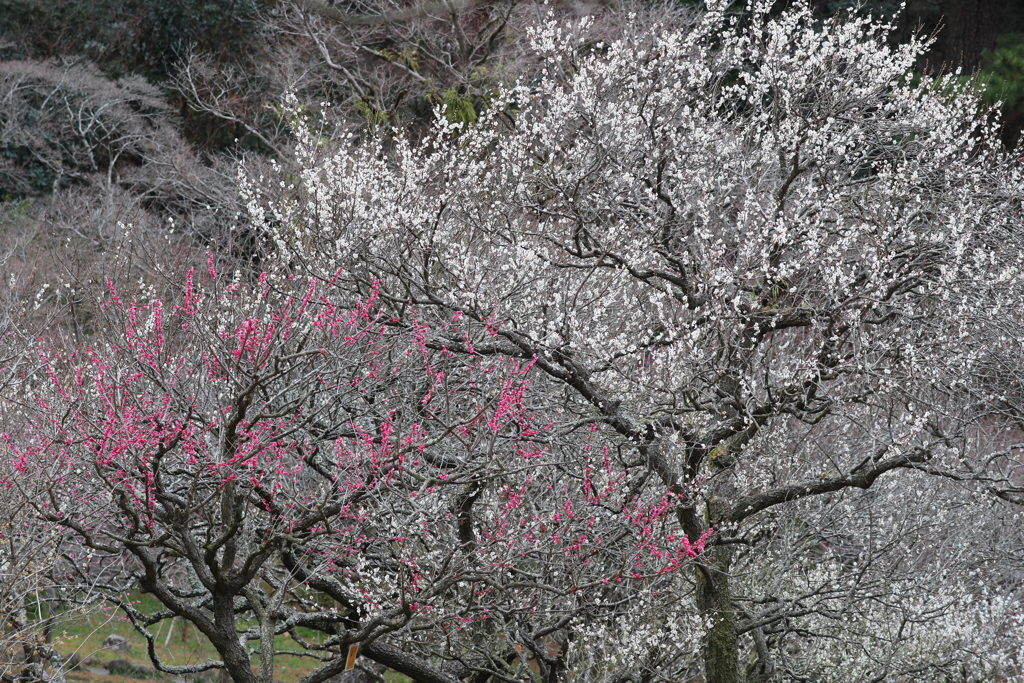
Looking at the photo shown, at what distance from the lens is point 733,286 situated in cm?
786

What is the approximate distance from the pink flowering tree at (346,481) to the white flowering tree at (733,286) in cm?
39

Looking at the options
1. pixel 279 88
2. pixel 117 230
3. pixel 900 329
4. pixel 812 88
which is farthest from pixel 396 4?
pixel 900 329

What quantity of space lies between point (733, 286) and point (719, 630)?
8.97 feet

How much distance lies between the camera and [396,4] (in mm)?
18734

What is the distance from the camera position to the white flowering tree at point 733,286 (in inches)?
277

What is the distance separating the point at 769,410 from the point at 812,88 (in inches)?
125

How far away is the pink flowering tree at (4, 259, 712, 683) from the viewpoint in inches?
221

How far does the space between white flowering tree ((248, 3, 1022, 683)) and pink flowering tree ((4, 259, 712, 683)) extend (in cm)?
39

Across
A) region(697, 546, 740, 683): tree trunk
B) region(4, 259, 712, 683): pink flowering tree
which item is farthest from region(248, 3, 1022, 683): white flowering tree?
region(4, 259, 712, 683): pink flowering tree

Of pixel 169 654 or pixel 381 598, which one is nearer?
pixel 381 598

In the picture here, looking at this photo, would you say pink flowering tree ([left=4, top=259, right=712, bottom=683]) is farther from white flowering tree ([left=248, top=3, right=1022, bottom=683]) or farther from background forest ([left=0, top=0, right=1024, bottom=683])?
white flowering tree ([left=248, top=3, right=1022, bottom=683])

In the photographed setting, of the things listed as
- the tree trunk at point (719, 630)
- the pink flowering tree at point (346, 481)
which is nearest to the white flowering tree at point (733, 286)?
the tree trunk at point (719, 630)

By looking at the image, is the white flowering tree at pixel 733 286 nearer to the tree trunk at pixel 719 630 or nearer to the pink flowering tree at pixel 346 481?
the tree trunk at pixel 719 630

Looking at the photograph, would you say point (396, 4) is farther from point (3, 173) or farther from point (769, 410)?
point (769, 410)
